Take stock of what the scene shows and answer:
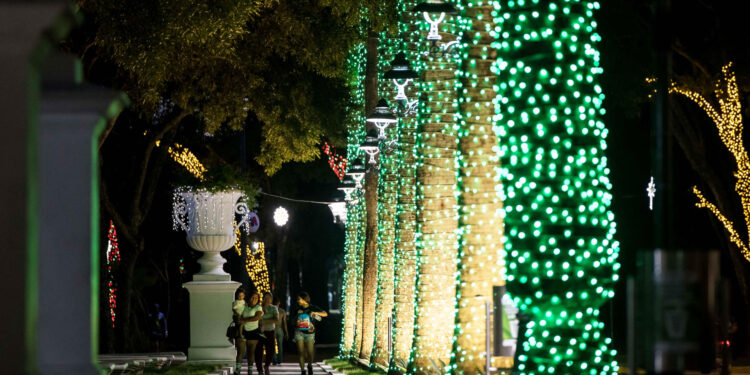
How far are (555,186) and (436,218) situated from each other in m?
5.62

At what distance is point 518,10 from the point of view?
1252 cm

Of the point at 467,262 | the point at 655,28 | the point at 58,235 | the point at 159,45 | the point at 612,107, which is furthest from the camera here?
the point at 612,107

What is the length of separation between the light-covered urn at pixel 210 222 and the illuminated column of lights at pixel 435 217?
12.4 meters

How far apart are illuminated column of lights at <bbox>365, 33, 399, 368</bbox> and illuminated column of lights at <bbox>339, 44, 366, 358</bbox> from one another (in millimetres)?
5750

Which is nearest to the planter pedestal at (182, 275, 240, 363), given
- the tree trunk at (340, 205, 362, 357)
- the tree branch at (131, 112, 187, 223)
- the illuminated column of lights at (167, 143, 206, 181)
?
the tree trunk at (340, 205, 362, 357)

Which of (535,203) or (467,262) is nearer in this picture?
(535,203)

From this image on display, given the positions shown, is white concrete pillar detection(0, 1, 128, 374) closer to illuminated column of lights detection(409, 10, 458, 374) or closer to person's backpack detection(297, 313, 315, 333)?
illuminated column of lights detection(409, 10, 458, 374)

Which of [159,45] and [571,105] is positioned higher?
[159,45]

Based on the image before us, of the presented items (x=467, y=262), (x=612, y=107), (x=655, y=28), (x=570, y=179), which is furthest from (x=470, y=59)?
(x=612, y=107)

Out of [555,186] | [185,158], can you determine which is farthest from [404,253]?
[185,158]

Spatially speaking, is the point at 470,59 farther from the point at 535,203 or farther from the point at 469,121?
the point at 535,203

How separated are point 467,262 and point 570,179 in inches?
115

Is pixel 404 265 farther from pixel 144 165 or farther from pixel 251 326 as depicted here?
pixel 144 165

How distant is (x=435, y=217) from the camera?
703 inches
